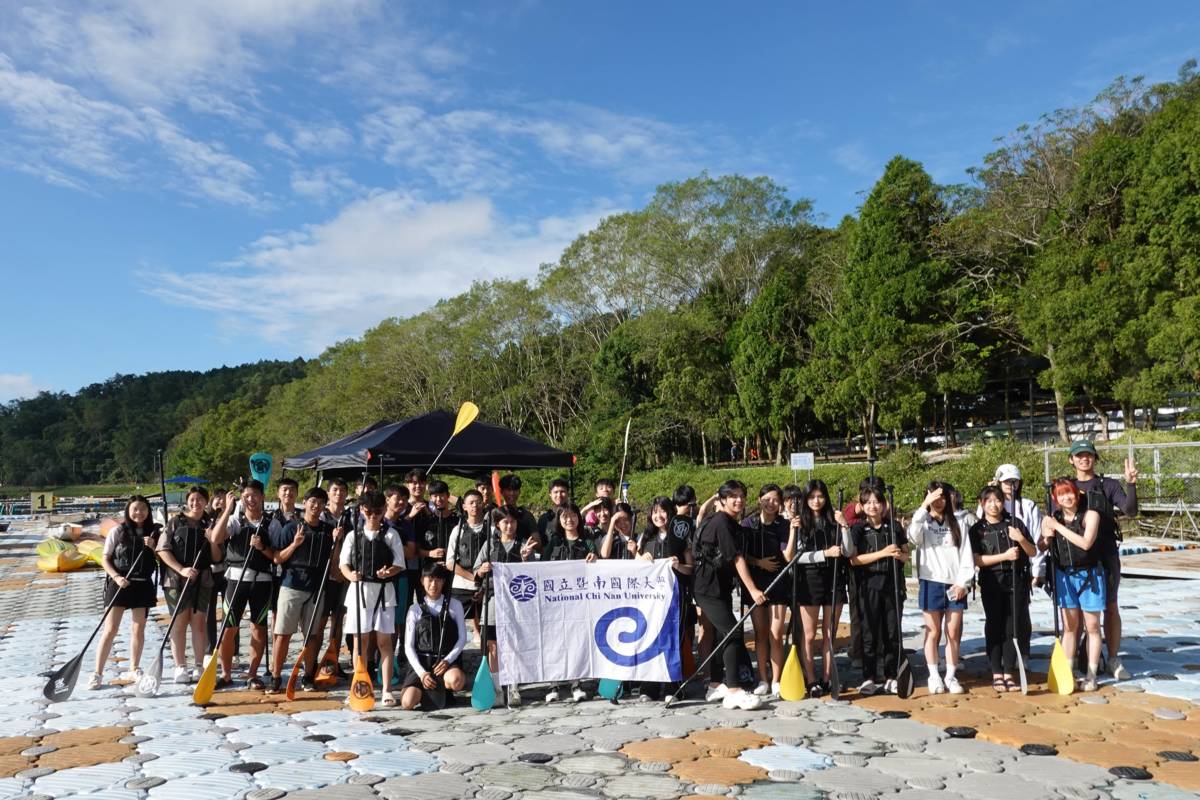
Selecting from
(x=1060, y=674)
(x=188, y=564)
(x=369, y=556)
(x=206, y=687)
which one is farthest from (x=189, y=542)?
(x=1060, y=674)

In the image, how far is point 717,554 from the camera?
689cm

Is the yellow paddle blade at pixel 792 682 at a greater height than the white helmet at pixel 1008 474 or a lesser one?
lesser

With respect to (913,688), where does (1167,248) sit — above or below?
above

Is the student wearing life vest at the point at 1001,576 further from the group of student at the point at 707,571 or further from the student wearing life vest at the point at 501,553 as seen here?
the student wearing life vest at the point at 501,553

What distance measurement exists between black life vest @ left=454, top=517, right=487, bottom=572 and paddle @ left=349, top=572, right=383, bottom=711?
0.85 meters

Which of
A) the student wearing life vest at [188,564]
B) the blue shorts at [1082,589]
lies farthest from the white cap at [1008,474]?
the student wearing life vest at [188,564]

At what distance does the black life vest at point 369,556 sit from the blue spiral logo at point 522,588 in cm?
102

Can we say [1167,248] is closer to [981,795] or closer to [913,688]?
[913,688]

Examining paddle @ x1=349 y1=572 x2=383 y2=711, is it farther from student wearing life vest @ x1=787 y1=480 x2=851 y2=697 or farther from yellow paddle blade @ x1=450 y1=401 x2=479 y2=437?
student wearing life vest @ x1=787 y1=480 x2=851 y2=697

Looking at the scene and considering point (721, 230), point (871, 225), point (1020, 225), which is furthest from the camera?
point (721, 230)

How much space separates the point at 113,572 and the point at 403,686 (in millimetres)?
2753

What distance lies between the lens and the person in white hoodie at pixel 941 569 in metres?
6.91

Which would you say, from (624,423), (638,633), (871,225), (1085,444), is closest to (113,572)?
(638,633)

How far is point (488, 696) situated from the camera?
676 centimetres
